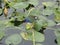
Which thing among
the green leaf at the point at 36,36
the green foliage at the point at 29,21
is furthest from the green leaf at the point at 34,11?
the green leaf at the point at 36,36

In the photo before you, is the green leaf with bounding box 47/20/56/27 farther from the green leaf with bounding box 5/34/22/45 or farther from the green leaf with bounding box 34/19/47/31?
the green leaf with bounding box 5/34/22/45

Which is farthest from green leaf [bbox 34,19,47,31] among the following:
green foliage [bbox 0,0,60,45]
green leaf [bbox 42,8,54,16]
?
green leaf [bbox 42,8,54,16]

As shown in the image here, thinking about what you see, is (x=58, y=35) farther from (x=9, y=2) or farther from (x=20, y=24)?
(x=9, y=2)

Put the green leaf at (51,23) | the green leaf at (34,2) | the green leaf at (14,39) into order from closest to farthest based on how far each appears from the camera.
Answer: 1. the green leaf at (14,39)
2. the green leaf at (51,23)
3. the green leaf at (34,2)

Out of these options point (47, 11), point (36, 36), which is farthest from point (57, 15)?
point (36, 36)

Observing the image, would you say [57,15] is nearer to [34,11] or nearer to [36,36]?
[34,11]

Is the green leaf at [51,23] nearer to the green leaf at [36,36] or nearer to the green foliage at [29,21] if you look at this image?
the green foliage at [29,21]

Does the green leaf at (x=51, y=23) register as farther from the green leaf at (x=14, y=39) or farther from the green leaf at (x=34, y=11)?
the green leaf at (x=14, y=39)

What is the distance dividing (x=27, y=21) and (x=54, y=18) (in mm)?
155

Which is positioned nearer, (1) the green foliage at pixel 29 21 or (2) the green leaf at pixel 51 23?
(1) the green foliage at pixel 29 21

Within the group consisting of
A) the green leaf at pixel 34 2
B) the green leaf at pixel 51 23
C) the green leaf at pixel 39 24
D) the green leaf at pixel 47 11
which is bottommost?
the green leaf at pixel 51 23

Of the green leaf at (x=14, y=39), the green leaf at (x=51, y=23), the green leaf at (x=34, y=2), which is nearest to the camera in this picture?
the green leaf at (x=14, y=39)

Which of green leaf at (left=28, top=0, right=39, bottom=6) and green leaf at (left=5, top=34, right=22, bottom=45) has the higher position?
green leaf at (left=28, top=0, right=39, bottom=6)

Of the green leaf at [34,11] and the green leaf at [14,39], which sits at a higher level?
the green leaf at [34,11]
